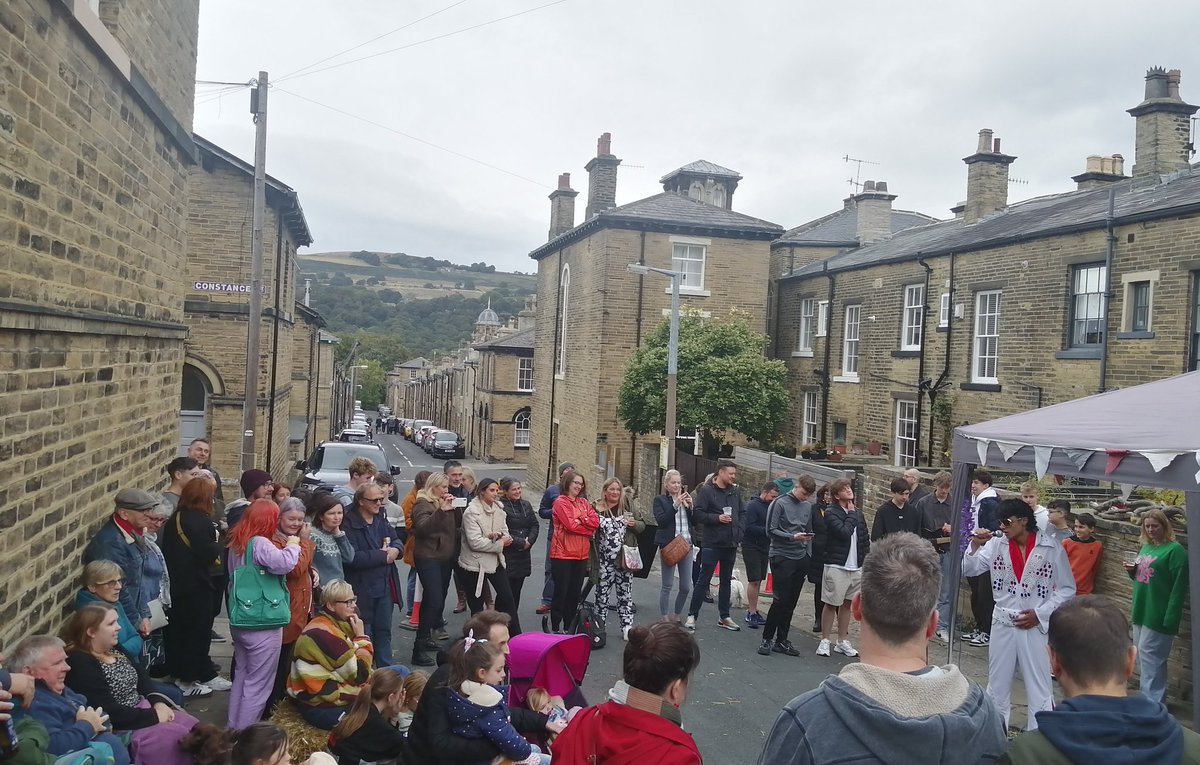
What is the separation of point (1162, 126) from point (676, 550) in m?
16.3

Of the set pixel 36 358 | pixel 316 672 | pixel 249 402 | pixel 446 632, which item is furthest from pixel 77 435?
pixel 249 402

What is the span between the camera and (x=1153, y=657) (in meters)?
7.74

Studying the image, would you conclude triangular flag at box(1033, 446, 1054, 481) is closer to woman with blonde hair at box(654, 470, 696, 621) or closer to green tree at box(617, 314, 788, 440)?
woman with blonde hair at box(654, 470, 696, 621)

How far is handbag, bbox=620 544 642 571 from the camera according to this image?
9.28 meters

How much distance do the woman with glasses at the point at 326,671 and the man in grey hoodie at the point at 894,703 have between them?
3857mm

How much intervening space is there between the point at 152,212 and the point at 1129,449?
25.7 feet

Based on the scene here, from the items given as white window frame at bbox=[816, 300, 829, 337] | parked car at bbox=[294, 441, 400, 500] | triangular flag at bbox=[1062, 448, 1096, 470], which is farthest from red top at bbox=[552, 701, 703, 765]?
white window frame at bbox=[816, 300, 829, 337]

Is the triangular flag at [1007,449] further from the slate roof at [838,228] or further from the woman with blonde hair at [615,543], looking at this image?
the slate roof at [838,228]

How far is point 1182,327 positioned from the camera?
53.1ft

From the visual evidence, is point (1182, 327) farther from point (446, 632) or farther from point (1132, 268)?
point (446, 632)

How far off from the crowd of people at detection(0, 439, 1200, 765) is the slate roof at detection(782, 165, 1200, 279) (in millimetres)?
9074

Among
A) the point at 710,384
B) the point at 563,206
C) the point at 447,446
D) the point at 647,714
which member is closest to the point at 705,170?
the point at 563,206

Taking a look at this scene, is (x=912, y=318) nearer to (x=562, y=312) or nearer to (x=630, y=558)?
(x=562, y=312)

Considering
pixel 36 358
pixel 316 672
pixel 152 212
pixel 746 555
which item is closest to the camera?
pixel 36 358
